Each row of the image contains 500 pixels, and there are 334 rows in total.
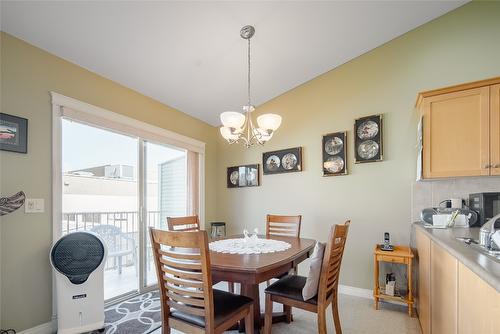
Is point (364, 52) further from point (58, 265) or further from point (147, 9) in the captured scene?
point (58, 265)

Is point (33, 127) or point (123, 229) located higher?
point (33, 127)

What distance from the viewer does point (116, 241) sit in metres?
3.17

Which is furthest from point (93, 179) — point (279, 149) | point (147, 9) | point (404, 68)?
point (404, 68)

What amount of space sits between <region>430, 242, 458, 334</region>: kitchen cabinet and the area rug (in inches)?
87.1

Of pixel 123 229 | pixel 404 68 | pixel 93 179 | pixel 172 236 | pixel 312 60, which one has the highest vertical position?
pixel 312 60

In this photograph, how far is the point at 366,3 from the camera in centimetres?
239

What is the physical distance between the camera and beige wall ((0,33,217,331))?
1945 mm

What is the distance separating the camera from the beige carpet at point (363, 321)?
7.41ft

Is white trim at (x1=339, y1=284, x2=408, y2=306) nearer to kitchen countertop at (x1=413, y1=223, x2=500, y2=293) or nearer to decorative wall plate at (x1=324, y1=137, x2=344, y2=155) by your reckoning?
decorative wall plate at (x1=324, y1=137, x2=344, y2=155)

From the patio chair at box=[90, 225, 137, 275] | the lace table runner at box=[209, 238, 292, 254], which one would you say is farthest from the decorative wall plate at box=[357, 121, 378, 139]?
the patio chair at box=[90, 225, 137, 275]

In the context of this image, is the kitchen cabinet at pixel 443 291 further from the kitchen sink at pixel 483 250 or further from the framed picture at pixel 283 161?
the framed picture at pixel 283 161

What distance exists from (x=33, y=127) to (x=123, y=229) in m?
1.60

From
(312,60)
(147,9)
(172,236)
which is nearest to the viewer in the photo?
(172,236)

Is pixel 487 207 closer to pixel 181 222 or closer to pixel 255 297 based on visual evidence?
pixel 255 297
